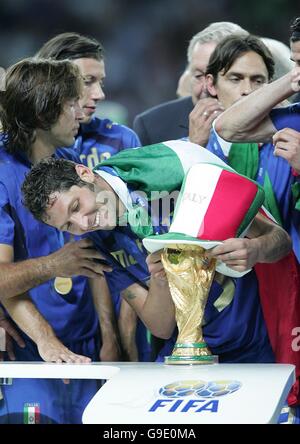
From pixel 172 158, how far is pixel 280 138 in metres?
0.29

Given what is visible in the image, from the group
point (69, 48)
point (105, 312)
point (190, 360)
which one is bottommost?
point (105, 312)

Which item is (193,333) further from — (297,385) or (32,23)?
(32,23)

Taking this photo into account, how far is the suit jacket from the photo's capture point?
3727mm

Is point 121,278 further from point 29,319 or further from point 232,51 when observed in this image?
point 232,51

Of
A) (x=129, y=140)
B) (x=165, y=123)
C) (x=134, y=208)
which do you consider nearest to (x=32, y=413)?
(x=134, y=208)

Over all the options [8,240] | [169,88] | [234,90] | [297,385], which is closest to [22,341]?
[8,240]

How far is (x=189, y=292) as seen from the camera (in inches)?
94.8

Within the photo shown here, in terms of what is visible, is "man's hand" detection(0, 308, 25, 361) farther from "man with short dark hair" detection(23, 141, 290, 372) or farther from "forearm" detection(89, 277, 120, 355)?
"man with short dark hair" detection(23, 141, 290, 372)

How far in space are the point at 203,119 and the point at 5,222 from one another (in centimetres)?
69

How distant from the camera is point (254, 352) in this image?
2.87m

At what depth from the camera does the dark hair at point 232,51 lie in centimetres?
311

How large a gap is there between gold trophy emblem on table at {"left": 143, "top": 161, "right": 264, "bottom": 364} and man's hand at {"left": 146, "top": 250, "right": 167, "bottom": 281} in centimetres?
5
